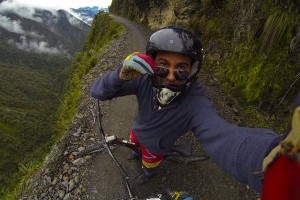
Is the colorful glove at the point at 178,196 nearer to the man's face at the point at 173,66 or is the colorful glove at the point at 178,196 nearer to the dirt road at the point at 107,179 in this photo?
the man's face at the point at 173,66

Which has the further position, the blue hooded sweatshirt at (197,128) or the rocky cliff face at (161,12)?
the rocky cliff face at (161,12)

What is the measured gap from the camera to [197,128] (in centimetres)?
309

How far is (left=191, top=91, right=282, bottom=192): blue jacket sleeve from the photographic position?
1885 millimetres

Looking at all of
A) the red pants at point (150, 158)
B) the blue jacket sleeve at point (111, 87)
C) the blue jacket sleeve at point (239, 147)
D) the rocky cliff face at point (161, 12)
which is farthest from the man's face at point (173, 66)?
the rocky cliff face at point (161, 12)

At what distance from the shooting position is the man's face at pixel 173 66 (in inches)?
137

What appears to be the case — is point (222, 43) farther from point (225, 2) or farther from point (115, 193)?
point (115, 193)

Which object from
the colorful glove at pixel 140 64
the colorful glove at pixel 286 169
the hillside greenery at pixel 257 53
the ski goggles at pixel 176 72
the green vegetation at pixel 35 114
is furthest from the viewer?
the green vegetation at pixel 35 114

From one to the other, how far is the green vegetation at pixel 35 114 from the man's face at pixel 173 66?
5.50 m

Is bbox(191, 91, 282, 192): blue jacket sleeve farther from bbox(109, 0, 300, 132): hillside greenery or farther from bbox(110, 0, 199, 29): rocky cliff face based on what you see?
bbox(110, 0, 199, 29): rocky cliff face

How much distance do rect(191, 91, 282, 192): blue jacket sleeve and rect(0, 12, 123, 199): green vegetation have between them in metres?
6.16

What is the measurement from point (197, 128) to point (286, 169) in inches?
73.8

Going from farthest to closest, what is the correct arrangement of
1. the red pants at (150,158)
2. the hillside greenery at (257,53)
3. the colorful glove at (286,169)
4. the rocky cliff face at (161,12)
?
the rocky cliff face at (161,12) < the hillside greenery at (257,53) < the red pants at (150,158) < the colorful glove at (286,169)

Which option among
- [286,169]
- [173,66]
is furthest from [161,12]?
[286,169]

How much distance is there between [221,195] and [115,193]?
216cm
